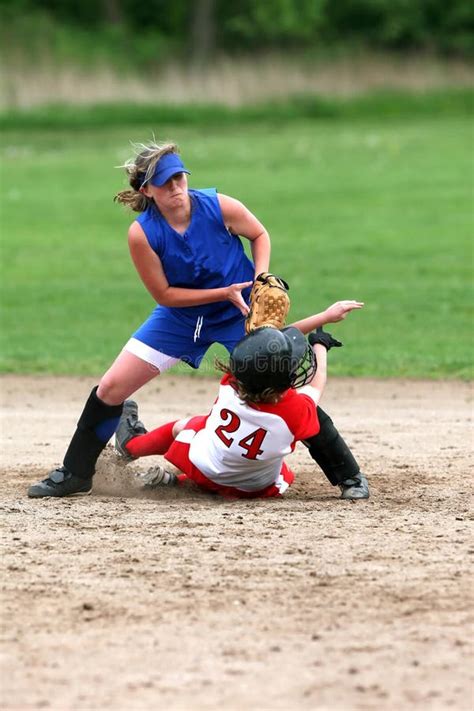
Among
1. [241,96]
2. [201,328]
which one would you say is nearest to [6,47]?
[241,96]

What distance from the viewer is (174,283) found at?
6660 millimetres

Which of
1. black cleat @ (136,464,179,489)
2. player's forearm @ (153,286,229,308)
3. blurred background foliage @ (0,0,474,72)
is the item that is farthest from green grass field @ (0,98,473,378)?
blurred background foliage @ (0,0,474,72)

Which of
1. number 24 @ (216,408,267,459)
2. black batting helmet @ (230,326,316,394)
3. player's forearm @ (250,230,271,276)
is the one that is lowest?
number 24 @ (216,408,267,459)

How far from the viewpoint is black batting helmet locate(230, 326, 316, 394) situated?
5.92 meters

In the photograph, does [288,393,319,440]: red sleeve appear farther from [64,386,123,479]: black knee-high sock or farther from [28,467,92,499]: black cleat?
[28,467,92,499]: black cleat

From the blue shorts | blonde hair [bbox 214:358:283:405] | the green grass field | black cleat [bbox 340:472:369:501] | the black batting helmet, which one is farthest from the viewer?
the green grass field

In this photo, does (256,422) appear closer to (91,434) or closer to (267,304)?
(267,304)

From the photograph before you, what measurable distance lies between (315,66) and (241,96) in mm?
4244

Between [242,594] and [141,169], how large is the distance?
7.98 ft

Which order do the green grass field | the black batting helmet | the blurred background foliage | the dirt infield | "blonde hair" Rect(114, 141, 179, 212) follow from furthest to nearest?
the blurred background foliage, the green grass field, "blonde hair" Rect(114, 141, 179, 212), the black batting helmet, the dirt infield

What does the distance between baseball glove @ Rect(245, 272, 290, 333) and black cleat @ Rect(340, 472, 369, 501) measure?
3.23 feet

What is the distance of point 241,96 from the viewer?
4097 centimetres

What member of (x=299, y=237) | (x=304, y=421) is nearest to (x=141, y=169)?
(x=304, y=421)

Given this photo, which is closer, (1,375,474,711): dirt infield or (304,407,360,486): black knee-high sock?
(1,375,474,711): dirt infield
